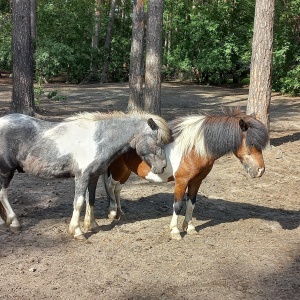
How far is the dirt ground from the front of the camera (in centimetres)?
436

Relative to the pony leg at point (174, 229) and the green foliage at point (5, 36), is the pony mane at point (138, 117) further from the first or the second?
the green foliage at point (5, 36)

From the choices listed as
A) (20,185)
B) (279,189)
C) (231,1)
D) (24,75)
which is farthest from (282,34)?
(20,185)

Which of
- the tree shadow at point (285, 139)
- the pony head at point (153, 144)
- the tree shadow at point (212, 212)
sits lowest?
the tree shadow at point (212, 212)

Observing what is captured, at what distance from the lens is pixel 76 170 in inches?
215

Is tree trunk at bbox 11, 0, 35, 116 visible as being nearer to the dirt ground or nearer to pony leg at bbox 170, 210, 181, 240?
the dirt ground

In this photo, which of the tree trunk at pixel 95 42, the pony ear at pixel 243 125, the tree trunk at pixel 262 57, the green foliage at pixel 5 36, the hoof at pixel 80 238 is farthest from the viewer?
the tree trunk at pixel 95 42

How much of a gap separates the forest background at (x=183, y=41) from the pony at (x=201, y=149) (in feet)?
60.3

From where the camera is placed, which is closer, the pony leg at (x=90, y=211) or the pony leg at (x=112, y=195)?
the pony leg at (x=90, y=211)

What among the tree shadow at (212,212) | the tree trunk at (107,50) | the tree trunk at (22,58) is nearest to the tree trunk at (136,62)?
the tree trunk at (22,58)

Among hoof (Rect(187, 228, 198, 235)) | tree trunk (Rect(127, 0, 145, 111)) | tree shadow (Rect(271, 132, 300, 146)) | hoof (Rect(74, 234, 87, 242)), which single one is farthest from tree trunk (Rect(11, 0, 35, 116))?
hoof (Rect(187, 228, 198, 235))

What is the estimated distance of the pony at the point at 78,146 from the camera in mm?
5434

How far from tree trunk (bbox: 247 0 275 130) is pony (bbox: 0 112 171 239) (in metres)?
5.58

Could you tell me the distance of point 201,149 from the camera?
17.9 ft

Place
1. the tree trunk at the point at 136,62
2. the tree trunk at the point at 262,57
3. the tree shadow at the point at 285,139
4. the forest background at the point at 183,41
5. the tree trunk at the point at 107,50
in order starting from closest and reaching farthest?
the tree trunk at the point at 262,57 → the tree shadow at the point at 285,139 → the tree trunk at the point at 136,62 → the forest background at the point at 183,41 → the tree trunk at the point at 107,50
